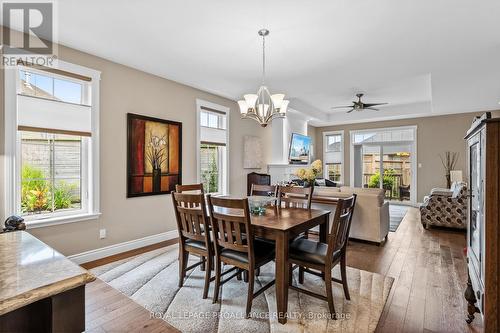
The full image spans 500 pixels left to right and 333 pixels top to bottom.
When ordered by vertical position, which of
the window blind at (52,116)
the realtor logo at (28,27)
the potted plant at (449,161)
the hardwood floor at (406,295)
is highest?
the realtor logo at (28,27)

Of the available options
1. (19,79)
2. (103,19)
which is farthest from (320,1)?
(19,79)

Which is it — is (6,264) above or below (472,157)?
below

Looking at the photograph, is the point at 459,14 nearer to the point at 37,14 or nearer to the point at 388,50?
the point at 388,50

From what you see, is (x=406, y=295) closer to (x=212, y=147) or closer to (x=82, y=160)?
(x=212, y=147)

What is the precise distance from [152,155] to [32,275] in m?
3.53

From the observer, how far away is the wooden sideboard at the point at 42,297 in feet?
2.34

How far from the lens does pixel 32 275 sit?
2.67ft

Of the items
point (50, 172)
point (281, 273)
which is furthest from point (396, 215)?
point (50, 172)

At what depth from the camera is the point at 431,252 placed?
3861mm

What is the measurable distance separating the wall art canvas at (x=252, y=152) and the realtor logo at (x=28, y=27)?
147 inches

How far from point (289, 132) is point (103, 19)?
5.16 m

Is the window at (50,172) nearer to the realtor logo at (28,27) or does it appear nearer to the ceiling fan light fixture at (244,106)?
the realtor logo at (28,27)

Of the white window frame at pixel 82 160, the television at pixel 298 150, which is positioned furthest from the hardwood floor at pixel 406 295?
the television at pixel 298 150

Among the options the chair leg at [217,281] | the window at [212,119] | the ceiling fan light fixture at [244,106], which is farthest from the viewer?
the window at [212,119]
